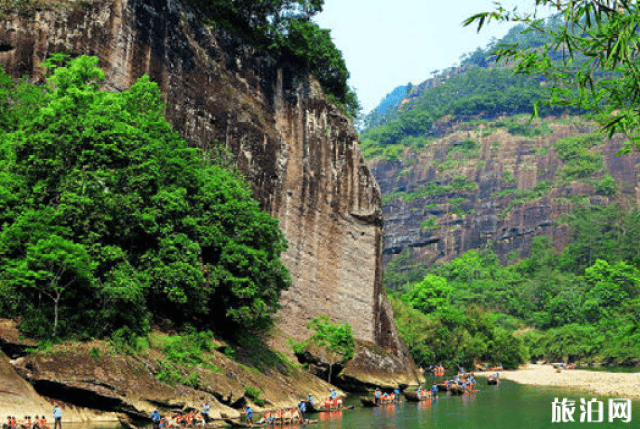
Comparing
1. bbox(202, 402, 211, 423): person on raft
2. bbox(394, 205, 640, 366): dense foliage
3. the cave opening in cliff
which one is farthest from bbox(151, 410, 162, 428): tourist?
bbox(394, 205, 640, 366): dense foliage

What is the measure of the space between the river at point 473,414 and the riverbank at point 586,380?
7.26 ft

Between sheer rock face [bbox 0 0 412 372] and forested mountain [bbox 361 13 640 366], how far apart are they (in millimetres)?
15651

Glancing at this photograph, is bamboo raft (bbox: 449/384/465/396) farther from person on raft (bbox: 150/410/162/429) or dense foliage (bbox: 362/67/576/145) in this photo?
dense foliage (bbox: 362/67/576/145)

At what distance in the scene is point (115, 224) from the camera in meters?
→ 25.3

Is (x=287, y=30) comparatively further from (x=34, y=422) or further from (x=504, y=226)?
(x=504, y=226)

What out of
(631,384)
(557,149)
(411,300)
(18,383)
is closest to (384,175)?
(557,149)

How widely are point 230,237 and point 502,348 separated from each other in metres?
40.5

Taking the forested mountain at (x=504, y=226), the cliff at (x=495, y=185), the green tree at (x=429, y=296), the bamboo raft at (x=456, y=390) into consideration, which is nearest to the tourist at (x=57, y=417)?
the bamboo raft at (x=456, y=390)

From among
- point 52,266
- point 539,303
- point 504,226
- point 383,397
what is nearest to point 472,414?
point 383,397

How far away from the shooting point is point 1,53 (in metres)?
31.1

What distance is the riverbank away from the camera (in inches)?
1544

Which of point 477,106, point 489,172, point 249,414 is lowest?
point 249,414

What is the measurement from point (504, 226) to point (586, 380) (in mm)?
68518

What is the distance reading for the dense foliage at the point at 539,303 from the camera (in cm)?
5812
